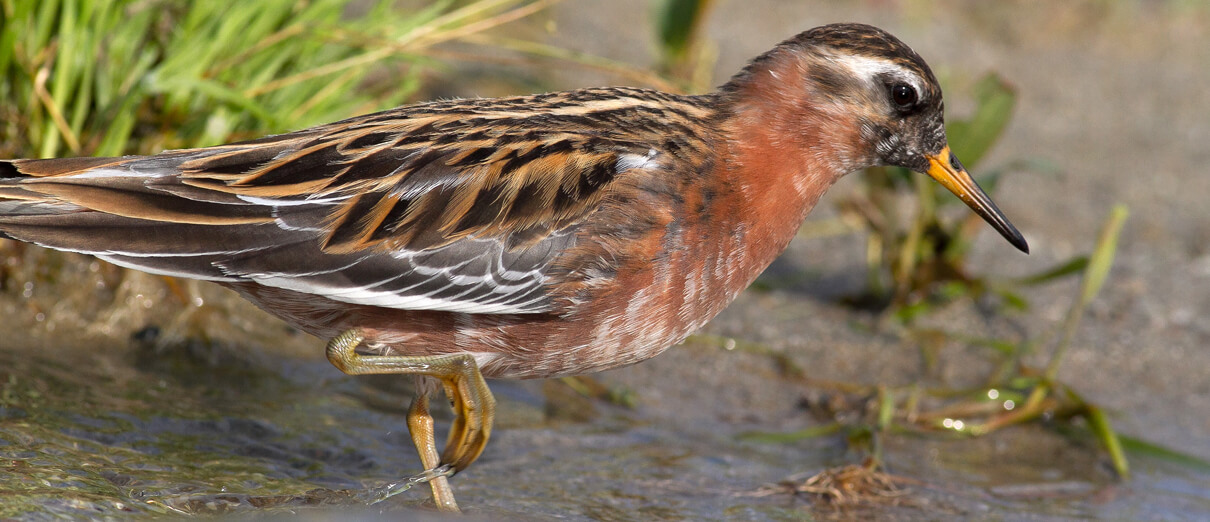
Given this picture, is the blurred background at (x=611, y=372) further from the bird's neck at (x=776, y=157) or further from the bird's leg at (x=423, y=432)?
the bird's neck at (x=776, y=157)

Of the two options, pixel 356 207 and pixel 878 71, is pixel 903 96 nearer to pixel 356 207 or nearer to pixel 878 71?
pixel 878 71

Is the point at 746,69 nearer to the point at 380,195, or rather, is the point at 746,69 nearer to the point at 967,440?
the point at 380,195

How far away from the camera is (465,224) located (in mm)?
4207

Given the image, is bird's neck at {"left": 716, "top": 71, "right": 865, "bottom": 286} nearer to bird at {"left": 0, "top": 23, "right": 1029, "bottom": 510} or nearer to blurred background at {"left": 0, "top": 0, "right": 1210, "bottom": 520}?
bird at {"left": 0, "top": 23, "right": 1029, "bottom": 510}

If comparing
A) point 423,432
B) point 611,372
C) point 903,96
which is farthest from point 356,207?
point 611,372

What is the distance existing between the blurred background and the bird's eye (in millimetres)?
1471

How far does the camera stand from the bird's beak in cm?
486

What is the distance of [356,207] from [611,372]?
2.30m

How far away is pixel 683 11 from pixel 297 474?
13.5ft

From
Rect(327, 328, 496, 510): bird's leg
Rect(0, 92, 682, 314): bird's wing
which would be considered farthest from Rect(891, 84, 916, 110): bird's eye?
Rect(327, 328, 496, 510): bird's leg

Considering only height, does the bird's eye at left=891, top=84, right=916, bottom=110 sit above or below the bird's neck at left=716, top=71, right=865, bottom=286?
above

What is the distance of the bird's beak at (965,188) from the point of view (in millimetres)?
4859

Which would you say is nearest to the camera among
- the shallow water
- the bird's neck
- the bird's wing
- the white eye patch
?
the bird's wing

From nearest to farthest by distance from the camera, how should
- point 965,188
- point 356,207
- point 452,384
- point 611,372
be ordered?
point 356,207, point 452,384, point 965,188, point 611,372
